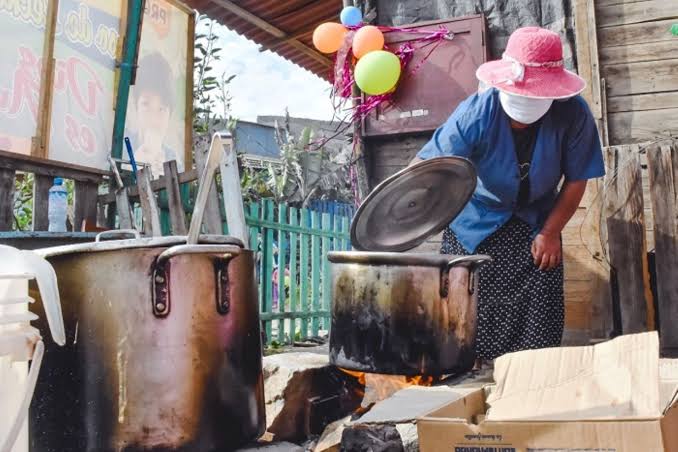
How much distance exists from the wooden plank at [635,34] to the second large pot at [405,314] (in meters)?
2.85

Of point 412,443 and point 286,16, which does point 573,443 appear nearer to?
point 412,443

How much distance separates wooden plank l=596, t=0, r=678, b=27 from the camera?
455cm

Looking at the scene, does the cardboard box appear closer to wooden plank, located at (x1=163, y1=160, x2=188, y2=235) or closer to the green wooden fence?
wooden plank, located at (x1=163, y1=160, x2=188, y2=235)

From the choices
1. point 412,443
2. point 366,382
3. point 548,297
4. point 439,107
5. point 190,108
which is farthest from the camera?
point 190,108

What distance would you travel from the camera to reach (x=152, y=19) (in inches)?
209

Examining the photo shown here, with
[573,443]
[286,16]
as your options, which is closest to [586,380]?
[573,443]

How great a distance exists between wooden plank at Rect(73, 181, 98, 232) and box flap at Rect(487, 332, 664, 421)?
344 cm

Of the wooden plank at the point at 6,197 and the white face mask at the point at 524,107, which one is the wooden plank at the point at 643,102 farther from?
the wooden plank at the point at 6,197

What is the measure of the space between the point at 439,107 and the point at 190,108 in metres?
2.17

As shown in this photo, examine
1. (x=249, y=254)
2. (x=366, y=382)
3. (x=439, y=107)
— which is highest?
(x=439, y=107)

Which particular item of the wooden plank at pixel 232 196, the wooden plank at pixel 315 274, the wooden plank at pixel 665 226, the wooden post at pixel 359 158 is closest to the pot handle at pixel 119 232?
the wooden plank at pixel 232 196

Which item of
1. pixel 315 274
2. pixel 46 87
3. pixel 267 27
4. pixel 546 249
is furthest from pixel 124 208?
pixel 267 27

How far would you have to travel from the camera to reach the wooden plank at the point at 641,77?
4.52 meters

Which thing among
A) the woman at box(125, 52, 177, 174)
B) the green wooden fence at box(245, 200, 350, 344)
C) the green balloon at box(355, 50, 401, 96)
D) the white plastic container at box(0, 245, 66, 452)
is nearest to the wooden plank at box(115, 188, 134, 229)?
the woman at box(125, 52, 177, 174)
